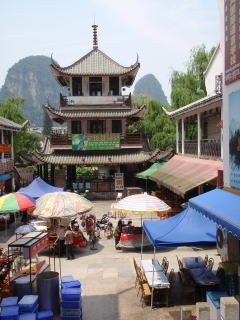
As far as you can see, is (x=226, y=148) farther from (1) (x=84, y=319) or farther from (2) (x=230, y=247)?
(1) (x=84, y=319)

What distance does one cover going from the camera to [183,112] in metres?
22.1

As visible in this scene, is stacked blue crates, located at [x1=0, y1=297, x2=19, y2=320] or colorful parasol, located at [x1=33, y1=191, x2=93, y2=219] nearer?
stacked blue crates, located at [x1=0, y1=297, x2=19, y2=320]

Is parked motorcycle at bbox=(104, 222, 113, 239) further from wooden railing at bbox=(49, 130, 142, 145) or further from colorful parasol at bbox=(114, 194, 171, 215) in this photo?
wooden railing at bbox=(49, 130, 142, 145)

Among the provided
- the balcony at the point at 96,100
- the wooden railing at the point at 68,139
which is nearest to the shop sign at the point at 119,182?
the wooden railing at the point at 68,139

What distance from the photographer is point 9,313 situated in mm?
7621

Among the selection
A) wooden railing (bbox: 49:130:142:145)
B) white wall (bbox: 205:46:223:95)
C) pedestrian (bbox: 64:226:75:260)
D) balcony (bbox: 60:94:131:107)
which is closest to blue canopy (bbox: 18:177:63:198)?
pedestrian (bbox: 64:226:75:260)

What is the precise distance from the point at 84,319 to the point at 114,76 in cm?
2760

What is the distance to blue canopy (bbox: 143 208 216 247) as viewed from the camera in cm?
941

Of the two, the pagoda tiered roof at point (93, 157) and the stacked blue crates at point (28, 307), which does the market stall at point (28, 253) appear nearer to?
the stacked blue crates at point (28, 307)

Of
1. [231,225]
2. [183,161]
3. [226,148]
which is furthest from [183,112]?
[231,225]

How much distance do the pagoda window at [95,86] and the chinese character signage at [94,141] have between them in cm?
456

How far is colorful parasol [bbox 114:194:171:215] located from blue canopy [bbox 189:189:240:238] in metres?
2.59

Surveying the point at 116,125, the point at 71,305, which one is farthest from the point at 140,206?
the point at 116,125

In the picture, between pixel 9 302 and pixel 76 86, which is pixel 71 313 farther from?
pixel 76 86
